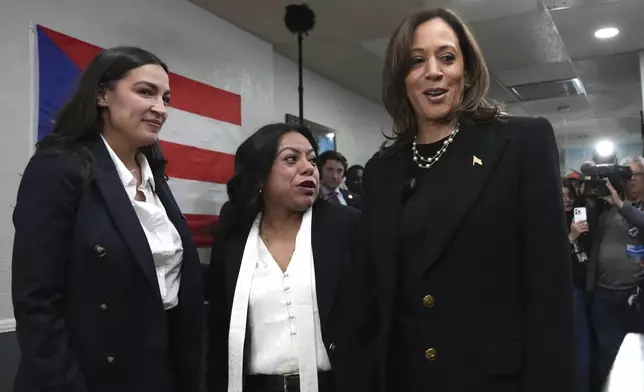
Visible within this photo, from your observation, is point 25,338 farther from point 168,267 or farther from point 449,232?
point 449,232

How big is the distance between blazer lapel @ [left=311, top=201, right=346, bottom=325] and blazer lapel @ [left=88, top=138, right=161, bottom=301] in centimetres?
46

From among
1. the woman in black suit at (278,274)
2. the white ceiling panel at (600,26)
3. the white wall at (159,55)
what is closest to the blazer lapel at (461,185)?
the woman in black suit at (278,274)

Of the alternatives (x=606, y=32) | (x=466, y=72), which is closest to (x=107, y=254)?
(x=466, y=72)

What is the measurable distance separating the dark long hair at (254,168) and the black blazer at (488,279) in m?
0.80

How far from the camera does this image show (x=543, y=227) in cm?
99

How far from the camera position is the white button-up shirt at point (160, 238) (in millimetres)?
1473

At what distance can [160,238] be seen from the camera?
1.50 metres

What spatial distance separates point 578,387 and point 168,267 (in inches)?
38.5

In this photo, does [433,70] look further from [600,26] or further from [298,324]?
[600,26]

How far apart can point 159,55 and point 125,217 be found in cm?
214

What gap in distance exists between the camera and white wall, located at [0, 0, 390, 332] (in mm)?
2469

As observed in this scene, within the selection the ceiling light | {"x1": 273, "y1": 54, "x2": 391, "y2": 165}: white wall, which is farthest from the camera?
the ceiling light

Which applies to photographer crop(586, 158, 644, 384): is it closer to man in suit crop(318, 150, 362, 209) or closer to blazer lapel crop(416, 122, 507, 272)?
man in suit crop(318, 150, 362, 209)

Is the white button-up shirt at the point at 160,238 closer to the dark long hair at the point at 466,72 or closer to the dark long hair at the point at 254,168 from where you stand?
the dark long hair at the point at 254,168
